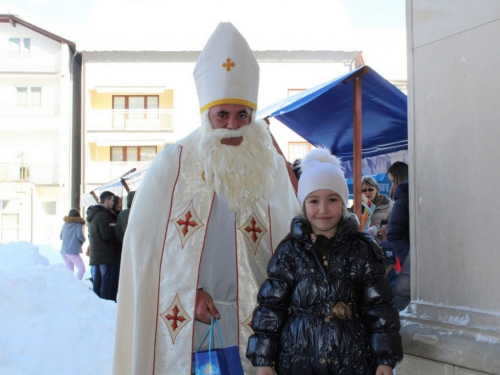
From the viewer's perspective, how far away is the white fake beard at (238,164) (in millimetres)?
2893

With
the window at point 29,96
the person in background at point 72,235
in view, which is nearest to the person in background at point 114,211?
the person in background at point 72,235

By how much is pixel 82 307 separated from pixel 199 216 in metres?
5.04

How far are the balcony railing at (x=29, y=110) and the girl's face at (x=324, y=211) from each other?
1054 inches

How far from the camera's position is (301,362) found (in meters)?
2.35

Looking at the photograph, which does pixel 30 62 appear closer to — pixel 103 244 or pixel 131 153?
pixel 131 153

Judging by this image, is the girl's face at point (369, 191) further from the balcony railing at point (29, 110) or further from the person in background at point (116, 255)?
the balcony railing at point (29, 110)

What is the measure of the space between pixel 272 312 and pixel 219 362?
0.36 m

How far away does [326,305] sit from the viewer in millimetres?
2375

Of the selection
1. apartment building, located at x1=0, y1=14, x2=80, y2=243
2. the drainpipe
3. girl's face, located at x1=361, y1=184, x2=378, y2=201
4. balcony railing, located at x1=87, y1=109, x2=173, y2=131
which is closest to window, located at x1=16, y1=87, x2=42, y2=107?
apartment building, located at x1=0, y1=14, x2=80, y2=243

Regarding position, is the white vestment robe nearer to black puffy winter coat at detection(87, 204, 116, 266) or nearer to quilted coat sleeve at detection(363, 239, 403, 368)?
quilted coat sleeve at detection(363, 239, 403, 368)

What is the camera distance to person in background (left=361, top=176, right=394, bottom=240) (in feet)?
17.2

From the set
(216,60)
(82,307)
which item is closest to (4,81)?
(82,307)

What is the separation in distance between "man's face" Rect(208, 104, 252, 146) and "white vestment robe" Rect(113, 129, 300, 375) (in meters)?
0.15

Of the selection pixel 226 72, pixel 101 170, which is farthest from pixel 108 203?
pixel 101 170
